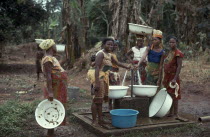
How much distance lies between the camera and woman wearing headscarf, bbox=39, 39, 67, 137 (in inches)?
158

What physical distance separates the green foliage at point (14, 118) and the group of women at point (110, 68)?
665 mm

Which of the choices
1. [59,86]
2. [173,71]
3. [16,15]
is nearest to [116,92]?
[59,86]

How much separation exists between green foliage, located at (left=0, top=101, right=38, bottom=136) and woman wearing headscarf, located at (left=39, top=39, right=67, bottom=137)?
0.65 m

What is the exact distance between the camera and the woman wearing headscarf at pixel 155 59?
16.9ft

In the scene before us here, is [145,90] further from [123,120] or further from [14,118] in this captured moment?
[14,118]

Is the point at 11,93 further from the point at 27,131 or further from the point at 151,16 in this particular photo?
the point at 151,16

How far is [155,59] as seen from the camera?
17.1ft

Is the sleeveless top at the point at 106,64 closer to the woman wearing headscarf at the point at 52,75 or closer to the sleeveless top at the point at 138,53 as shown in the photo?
the woman wearing headscarf at the point at 52,75

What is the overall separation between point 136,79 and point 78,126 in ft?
5.34

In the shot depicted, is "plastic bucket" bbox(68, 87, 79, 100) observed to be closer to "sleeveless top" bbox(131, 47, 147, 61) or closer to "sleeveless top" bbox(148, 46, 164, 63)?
"sleeveless top" bbox(131, 47, 147, 61)

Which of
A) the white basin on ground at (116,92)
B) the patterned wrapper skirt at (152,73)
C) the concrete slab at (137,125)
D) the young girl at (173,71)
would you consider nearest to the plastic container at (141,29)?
the young girl at (173,71)

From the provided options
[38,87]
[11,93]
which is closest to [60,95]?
[11,93]

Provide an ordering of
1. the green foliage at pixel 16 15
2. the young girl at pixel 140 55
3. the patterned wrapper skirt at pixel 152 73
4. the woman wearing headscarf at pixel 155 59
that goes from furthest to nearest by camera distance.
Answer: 1. the green foliage at pixel 16 15
2. the young girl at pixel 140 55
3. the patterned wrapper skirt at pixel 152 73
4. the woman wearing headscarf at pixel 155 59

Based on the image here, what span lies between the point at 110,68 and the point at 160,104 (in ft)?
4.39
